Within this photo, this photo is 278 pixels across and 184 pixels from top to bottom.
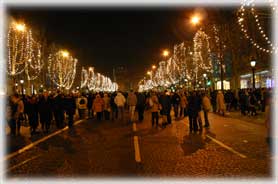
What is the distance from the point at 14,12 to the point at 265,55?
1170 inches

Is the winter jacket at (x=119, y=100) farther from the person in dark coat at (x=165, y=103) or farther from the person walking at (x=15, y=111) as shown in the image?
the person walking at (x=15, y=111)

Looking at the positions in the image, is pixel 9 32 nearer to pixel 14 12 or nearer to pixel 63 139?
pixel 14 12

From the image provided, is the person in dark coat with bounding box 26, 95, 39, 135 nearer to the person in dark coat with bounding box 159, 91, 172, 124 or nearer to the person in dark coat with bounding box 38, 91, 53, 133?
the person in dark coat with bounding box 38, 91, 53, 133

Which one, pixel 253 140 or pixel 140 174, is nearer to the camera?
pixel 140 174

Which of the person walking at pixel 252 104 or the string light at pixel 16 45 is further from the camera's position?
the string light at pixel 16 45

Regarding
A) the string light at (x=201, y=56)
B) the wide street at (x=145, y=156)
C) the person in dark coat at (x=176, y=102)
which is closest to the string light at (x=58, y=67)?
the string light at (x=201, y=56)

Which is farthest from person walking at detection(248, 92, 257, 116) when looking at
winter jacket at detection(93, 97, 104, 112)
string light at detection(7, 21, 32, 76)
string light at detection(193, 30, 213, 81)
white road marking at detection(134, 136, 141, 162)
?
string light at detection(193, 30, 213, 81)

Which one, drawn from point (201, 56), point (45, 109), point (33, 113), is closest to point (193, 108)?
point (45, 109)

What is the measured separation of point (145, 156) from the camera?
10.6 metres

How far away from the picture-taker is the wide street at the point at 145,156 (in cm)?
863

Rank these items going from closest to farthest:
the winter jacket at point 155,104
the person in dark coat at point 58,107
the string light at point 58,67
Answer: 1. the person in dark coat at point 58,107
2. the winter jacket at point 155,104
3. the string light at point 58,67

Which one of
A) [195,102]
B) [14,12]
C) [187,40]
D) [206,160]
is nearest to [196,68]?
[187,40]

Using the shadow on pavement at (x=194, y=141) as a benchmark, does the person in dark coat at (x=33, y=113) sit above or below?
above

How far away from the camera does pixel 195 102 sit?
16.6m
